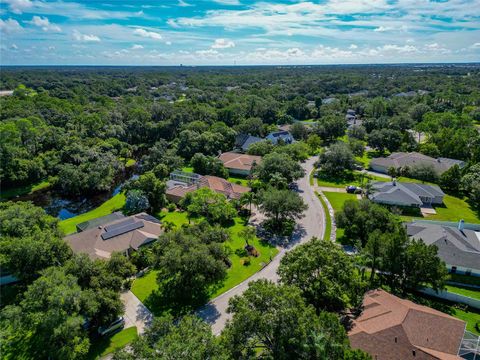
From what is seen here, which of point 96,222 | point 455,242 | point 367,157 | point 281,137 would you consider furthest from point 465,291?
point 281,137

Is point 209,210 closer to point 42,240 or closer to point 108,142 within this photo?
point 42,240

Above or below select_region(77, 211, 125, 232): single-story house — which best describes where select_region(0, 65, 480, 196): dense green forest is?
above

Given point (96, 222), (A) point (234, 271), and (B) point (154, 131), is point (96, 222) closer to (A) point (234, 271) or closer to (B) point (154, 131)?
(A) point (234, 271)

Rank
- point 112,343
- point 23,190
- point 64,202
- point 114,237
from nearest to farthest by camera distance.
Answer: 1. point 112,343
2. point 114,237
3. point 64,202
4. point 23,190

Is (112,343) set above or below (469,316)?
above

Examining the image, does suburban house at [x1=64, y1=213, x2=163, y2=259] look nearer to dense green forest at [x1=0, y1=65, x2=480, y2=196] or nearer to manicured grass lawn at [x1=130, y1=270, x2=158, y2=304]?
manicured grass lawn at [x1=130, y1=270, x2=158, y2=304]

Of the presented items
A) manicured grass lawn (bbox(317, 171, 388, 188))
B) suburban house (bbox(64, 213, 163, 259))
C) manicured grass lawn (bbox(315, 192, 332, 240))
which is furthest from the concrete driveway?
manicured grass lawn (bbox(317, 171, 388, 188))

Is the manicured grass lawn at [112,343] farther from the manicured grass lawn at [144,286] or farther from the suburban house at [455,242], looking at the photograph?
the suburban house at [455,242]
